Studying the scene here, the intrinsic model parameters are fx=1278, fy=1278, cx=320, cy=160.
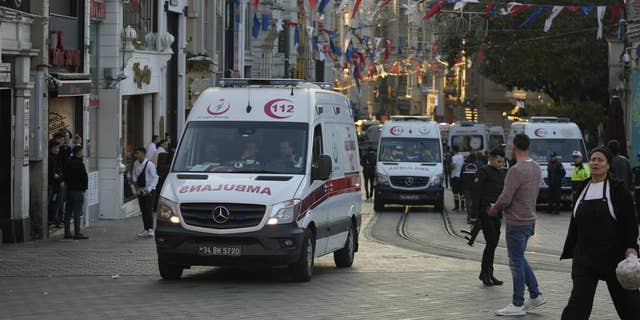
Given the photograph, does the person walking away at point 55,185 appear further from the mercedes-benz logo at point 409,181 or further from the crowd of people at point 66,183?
the mercedes-benz logo at point 409,181

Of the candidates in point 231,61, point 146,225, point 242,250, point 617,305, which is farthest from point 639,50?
point 617,305

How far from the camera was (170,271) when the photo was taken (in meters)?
15.8

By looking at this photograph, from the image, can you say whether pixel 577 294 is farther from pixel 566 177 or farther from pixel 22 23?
pixel 566 177

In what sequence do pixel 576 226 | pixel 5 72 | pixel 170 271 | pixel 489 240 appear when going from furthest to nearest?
pixel 5 72 → pixel 170 271 → pixel 489 240 → pixel 576 226

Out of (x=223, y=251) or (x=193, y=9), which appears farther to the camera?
(x=193, y=9)

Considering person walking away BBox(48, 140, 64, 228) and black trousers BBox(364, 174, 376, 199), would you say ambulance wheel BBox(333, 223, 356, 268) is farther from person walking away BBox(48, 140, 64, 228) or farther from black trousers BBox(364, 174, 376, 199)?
black trousers BBox(364, 174, 376, 199)

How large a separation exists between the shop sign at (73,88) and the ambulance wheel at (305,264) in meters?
8.47

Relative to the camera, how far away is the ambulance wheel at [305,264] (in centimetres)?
1537

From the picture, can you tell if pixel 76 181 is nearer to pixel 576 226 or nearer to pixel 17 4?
pixel 17 4

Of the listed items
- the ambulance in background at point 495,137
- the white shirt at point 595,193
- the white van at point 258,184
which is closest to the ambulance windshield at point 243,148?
the white van at point 258,184

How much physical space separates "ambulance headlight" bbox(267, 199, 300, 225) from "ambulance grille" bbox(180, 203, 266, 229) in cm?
13

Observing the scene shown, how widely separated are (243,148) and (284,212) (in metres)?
1.46

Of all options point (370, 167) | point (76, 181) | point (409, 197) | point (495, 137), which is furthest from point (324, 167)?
point (495, 137)

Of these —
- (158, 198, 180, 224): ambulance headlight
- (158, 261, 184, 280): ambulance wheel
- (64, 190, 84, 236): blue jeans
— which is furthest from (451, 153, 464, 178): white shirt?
(158, 198, 180, 224): ambulance headlight
